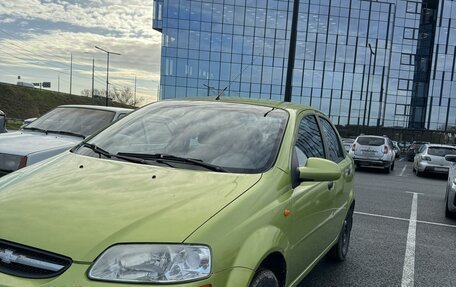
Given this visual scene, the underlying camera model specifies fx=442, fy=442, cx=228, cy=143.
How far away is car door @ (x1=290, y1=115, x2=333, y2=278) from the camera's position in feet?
10.4

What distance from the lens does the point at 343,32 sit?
53344mm

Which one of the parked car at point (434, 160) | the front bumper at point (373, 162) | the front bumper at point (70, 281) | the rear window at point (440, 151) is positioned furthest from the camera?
the front bumper at point (373, 162)

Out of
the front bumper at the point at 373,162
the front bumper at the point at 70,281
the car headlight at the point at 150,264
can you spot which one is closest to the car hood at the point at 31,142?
the front bumper at the point at 70,281

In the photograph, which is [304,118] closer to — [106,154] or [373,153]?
[106,154]

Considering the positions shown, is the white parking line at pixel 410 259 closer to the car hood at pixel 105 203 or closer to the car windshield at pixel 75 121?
the car hood at pixel 105 203

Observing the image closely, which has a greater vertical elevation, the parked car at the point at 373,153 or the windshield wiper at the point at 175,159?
the windshield wiper at the point at 175,159

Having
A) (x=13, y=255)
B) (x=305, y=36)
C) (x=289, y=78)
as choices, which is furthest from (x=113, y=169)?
(x=305, y=36)

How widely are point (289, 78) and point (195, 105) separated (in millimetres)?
8341

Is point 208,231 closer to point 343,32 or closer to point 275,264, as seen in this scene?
point 275,264

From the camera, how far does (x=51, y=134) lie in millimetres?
7102

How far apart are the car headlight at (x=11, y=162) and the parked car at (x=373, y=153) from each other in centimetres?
1478

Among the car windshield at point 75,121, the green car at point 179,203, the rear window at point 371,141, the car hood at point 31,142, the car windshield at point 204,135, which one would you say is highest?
the car windshield at point 204,135

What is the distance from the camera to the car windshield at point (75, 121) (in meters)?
7.25

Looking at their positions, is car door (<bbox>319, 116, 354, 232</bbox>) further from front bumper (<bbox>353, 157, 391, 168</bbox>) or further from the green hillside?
the green hillside
